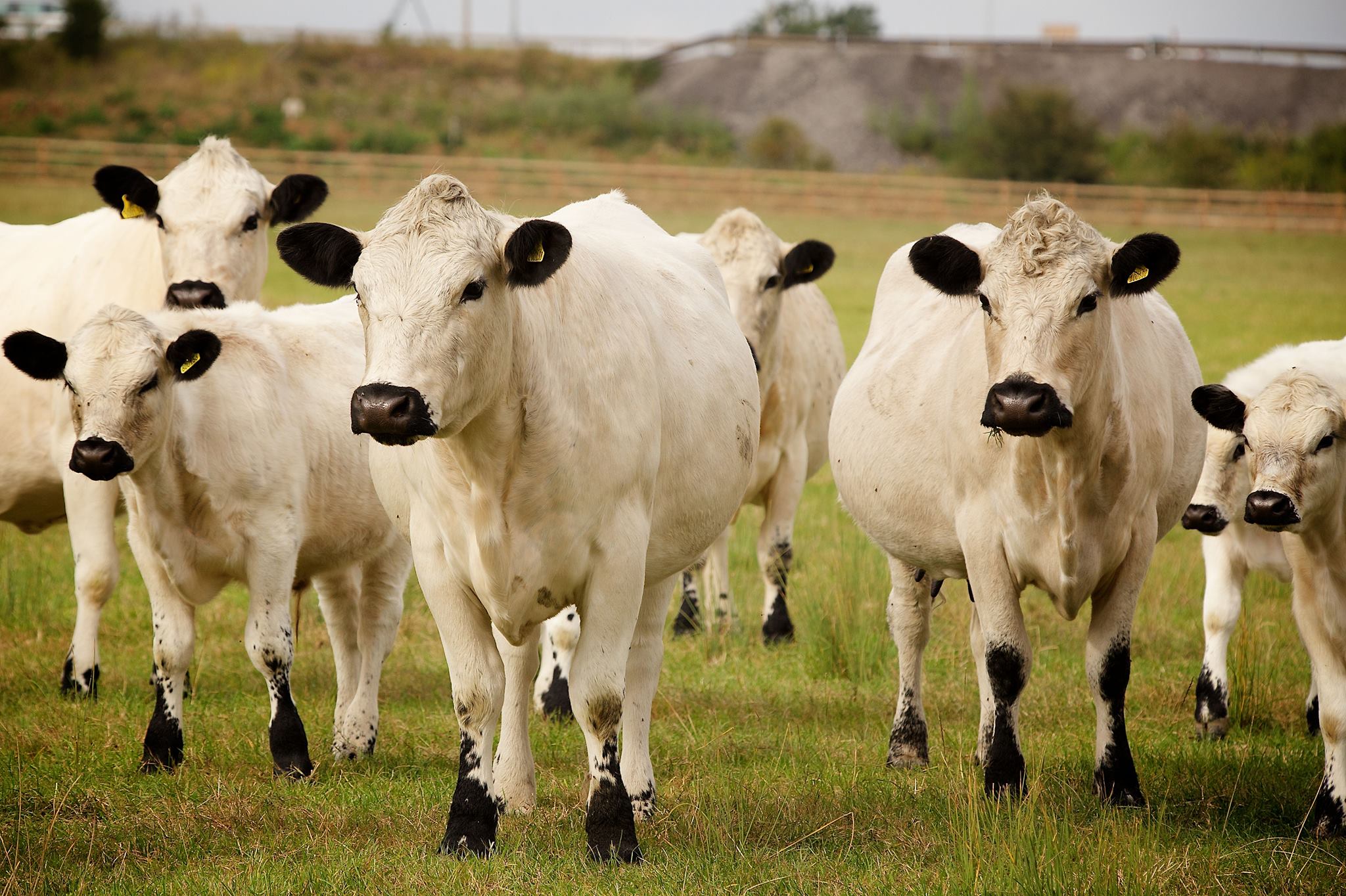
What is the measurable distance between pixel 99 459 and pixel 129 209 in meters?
2.74

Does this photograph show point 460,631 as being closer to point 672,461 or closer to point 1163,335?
point 672,461

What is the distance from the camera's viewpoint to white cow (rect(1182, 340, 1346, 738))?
22.1ft

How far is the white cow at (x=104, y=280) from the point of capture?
7.18 metres

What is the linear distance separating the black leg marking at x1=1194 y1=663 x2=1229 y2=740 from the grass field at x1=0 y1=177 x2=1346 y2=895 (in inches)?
5.9

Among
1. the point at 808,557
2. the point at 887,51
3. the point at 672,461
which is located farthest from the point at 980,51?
the point at 672,461

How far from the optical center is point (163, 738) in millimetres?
5902

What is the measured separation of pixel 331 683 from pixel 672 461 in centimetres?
337

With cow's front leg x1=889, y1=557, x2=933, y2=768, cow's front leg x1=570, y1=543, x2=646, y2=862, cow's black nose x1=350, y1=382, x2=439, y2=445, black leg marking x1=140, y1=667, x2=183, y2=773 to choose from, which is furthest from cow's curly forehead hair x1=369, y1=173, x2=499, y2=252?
cow's front leg x1=889, y1=557, x2=933, y2=768

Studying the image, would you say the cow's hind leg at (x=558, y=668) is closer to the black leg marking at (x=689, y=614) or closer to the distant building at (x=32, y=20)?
the black leg marking at (x=689, y=614)

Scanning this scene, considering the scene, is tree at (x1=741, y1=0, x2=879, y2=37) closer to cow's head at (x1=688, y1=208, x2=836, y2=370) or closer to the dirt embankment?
the dirt embankment

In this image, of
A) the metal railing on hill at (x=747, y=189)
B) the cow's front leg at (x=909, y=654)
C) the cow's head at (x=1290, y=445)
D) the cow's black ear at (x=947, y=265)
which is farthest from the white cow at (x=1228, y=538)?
the metal railing on hill at (x=747, y=189)

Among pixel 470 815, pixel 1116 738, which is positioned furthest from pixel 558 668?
pixel 1116 738

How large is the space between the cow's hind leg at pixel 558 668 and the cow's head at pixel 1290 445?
10.6 feet

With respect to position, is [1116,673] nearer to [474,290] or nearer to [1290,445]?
[1290,445]
